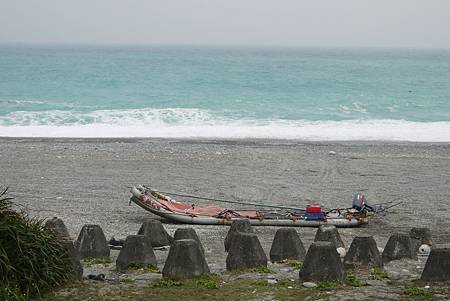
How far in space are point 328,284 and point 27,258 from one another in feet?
9.40

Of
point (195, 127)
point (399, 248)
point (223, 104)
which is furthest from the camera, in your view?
point (223, 104)

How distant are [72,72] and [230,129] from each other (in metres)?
38.6

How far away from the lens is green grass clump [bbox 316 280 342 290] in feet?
28.1

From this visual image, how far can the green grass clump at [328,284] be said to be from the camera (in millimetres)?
8555

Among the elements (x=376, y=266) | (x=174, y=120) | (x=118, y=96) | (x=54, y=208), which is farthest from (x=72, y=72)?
(x=376, y=266)

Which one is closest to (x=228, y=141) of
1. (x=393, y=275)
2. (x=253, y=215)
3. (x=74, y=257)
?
(x=253, y=215)

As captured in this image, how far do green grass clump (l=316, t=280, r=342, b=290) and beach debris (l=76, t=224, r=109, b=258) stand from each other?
2.95m

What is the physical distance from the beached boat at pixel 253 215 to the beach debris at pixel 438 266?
5.36 m

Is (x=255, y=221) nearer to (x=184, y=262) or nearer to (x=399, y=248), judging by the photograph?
(x=399, y=248)

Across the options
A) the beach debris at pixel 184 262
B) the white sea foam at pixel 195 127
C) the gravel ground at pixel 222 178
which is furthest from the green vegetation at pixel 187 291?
the white sea foam at pixel 195 127

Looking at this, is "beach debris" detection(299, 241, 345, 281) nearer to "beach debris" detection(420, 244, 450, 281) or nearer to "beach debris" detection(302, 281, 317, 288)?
"beach debris" detection(302, 281, 317, 288)

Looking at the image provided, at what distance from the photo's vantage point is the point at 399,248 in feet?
33.7

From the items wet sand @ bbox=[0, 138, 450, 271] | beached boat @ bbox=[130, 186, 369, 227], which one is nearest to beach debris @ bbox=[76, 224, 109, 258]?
wet sand @ bbox=[0, 138, 450, 271]

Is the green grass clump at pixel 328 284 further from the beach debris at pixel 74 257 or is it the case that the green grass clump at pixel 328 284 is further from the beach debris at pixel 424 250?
the beach debris at pixel 424 250
